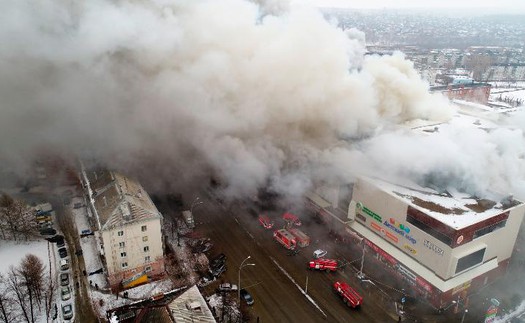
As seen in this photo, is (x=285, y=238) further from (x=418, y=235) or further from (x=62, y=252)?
(x=62, y=252)

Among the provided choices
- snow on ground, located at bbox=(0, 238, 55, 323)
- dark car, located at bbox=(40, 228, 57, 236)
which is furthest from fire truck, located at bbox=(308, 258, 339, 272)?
dark car, located at bbox=(40, 228, 57, 236)

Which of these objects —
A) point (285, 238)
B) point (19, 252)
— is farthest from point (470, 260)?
point (19, 252)

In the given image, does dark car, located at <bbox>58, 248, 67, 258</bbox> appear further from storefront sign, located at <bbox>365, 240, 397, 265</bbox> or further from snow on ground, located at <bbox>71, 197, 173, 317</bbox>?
storefront sign, located at <bbox>365, 240, 397, 265</bbox>

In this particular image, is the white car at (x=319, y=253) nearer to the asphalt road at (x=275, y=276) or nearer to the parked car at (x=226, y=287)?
the asphalt road at (x=275, y=276)

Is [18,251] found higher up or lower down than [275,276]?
lower down

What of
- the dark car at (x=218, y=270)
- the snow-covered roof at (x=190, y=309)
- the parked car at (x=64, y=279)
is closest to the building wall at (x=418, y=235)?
the dark car at (x=218, y=270)

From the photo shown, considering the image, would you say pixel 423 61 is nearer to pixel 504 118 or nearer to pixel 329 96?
pixel 504 118
